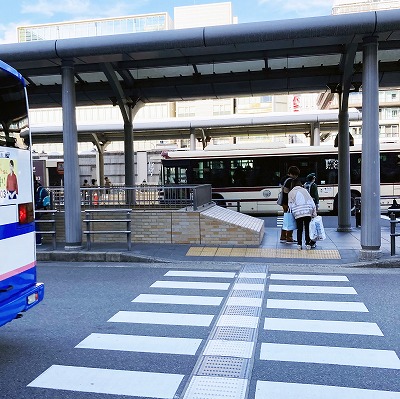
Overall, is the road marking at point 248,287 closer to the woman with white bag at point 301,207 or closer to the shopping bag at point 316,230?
the woman with white bag at point 301,207

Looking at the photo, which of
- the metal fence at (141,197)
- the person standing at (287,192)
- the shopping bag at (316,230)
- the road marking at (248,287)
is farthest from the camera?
the metal fence at (141,197)

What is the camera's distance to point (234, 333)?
18.2 ft

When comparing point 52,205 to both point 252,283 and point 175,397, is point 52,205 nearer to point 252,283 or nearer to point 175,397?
point 252,283

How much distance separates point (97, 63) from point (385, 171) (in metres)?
13.7

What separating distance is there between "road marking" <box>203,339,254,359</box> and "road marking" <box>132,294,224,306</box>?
167cm

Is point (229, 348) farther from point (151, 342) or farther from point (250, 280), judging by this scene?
point (250, 280)

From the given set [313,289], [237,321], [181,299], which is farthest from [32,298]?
[313,289]

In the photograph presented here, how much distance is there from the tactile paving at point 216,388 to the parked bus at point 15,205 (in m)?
1.96

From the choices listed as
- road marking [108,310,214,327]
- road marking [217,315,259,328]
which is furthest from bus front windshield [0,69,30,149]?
road marking [217,315,259,328]

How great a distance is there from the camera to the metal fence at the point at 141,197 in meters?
12.3

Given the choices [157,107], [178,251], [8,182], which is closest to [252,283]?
[178,251]

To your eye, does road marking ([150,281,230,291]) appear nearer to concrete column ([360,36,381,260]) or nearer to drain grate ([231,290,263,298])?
drain grate ([231,290,263,298])

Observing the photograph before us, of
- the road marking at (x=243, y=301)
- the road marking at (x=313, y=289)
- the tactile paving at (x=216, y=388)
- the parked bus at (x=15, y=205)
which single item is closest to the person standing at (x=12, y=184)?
the parked bus at (x=15, y=205)

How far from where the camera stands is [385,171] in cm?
1995
